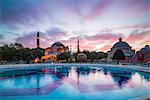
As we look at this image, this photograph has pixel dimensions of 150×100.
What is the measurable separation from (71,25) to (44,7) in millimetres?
3452

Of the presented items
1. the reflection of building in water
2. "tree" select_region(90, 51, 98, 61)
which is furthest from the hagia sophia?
"tree" select_region(90, 51, 98, 61)

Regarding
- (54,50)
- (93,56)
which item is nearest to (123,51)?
(93,56)

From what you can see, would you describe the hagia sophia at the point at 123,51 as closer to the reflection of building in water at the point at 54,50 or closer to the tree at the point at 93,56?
the reflection of building in water at the point at 54,50

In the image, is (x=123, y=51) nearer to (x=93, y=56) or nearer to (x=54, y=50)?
(x=93, y=56)

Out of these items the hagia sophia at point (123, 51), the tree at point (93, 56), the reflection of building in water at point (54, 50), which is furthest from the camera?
the reflection of building in water at point (54, 50)

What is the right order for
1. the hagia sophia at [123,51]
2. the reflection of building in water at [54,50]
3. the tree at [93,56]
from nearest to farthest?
1. the hagia sophia at [123,51]
2. the tree at [93,56]
3. the reflection of building in water at [54,50]

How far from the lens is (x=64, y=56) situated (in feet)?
77.1

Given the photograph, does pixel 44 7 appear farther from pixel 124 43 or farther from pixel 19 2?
pixel 124 43

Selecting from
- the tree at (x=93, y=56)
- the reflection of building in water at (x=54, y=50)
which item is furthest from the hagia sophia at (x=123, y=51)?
the tree at (x=93, y=56)

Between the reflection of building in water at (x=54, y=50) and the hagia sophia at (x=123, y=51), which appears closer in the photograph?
the hagia sophia at (x=123, y=51)

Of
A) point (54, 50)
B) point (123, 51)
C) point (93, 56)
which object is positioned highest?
point (54, 50)

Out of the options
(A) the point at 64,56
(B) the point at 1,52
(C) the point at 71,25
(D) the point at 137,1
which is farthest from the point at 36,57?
(D) the point at 137,1

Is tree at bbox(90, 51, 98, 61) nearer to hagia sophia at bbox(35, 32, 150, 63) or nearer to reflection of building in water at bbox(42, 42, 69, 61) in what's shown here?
hagia sophia at bbox(35, 32, 150, 63)

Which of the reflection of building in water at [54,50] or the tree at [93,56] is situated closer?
the tree at [93,56]
